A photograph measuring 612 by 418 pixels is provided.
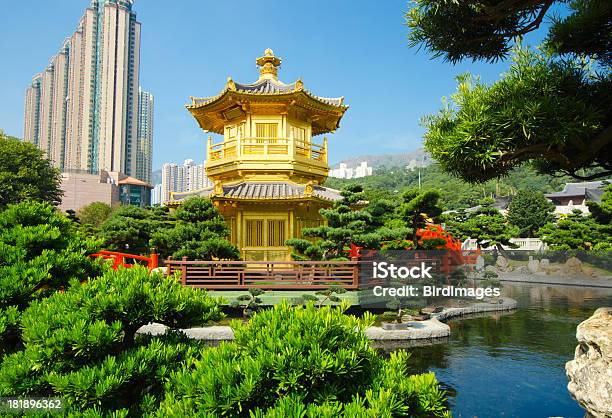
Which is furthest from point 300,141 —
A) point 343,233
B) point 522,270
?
point 522,270

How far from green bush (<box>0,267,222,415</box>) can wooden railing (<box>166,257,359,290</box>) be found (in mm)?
9464

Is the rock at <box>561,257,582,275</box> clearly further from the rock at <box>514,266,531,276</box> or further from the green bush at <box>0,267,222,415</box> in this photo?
the green bush at <box>0,267,222,415</box>

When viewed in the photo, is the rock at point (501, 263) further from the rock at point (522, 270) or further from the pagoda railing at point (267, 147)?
the pagoda railing at point (267, 147)

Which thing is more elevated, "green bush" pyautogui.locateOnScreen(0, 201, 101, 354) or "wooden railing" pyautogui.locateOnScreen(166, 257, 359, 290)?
"green bush" pyautogui.locateOnScreen(0, 201, 101, 354)

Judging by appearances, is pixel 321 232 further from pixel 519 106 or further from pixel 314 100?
pixel 519 106

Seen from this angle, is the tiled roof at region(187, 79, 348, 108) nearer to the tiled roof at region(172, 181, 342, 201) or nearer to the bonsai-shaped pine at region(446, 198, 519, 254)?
→ the tiled roof at region(172, 181, 342, 201)

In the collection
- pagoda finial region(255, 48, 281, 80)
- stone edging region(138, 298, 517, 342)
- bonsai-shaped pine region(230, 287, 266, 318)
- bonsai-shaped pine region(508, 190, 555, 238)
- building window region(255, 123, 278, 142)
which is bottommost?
stone edging region(138, 298, 517, 342)

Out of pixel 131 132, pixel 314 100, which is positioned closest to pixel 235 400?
pixel 314 100

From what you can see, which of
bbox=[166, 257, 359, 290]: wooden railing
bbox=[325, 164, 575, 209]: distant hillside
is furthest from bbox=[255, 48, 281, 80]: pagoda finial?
bbox=[325, 164, 575, 209]: distant hillside

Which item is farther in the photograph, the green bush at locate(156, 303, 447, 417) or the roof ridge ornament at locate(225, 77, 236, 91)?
the roof ridge ornament at locate(225, 77, 236, 91)

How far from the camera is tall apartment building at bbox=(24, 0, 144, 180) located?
73625mm

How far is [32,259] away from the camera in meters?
4.38
